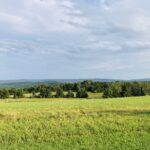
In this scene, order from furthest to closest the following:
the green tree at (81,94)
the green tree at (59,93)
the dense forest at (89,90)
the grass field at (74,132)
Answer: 1. the green tree at (59,93)
2. the green tree at (81,94)
3. the dense forest at (89,90)
4. the grass field at (74,132)

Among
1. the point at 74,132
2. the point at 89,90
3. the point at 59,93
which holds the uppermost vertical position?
the point at 89,90

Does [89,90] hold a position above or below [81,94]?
above

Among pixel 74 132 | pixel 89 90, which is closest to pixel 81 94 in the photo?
pixel 89 90

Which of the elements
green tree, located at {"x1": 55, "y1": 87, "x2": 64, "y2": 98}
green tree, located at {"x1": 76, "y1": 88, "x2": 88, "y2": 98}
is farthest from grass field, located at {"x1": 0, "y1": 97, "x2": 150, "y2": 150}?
green tree, located at {"x1": 55, "y1": 87, "x2": 64, "y2": 98}

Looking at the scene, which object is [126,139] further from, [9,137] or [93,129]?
[9,137]

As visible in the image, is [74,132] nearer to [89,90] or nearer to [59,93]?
[59,93]

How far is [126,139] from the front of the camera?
688 inches

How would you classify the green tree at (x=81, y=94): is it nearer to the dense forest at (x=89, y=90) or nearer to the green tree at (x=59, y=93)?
the dense forest at (x=89, y=90)

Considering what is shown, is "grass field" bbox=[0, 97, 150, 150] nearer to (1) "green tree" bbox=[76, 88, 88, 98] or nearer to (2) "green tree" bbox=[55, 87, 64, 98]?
(1) "green tree" bbox=[76, 88, 88, 98]

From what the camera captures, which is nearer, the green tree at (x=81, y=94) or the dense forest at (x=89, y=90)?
the dense forest at (x=89, y=90)

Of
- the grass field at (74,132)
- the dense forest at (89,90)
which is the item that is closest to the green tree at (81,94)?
the dense forest at (89,90)

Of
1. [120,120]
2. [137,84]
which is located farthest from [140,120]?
[137,84]

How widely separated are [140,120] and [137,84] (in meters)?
77.6

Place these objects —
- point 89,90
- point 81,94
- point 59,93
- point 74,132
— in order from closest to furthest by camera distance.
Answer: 1. point 74,132
2. point 81,94
3. point 59,93
4. point 89,90
